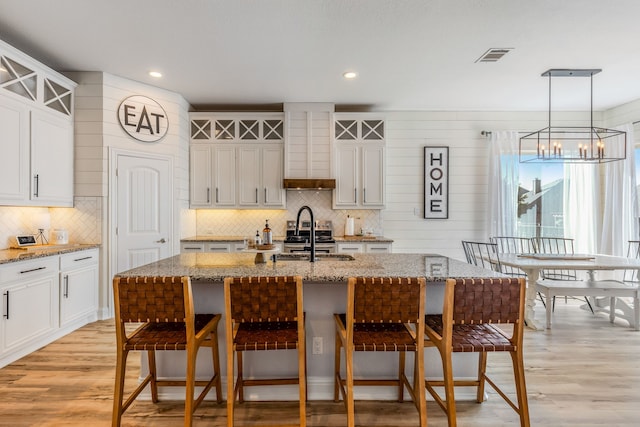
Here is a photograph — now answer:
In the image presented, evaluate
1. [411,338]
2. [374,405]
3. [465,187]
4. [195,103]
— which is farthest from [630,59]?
[195,103]

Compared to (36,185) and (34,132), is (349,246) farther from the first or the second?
(34,132)

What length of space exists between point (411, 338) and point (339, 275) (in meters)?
0.51

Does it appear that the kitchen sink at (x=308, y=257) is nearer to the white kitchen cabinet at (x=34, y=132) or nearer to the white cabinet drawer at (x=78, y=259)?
the white cabinet drawer at (x=78, y=259)

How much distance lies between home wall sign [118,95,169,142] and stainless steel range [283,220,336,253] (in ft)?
7.15

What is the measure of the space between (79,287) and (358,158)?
380cm

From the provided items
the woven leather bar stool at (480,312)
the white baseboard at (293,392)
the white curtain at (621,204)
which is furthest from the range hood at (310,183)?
the white curtain at (621,204)

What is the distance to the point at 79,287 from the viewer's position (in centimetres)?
362

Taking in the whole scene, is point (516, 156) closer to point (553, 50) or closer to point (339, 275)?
point (553, 50)

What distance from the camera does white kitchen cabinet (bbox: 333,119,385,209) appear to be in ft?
16.4

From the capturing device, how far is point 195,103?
506cm

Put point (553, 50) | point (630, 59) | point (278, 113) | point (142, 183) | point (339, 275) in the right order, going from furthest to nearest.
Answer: point (278, 113) < point (142, 183) < point (630, 59) < point (553, 50) < point (339, 275)

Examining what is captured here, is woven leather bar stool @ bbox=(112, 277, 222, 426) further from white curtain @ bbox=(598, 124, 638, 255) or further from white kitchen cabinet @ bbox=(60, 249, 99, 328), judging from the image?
white curtain @ bbox=(598, 124, 638, 255)

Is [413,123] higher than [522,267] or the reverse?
higher

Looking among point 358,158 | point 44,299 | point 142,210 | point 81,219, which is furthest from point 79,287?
point 358,158
